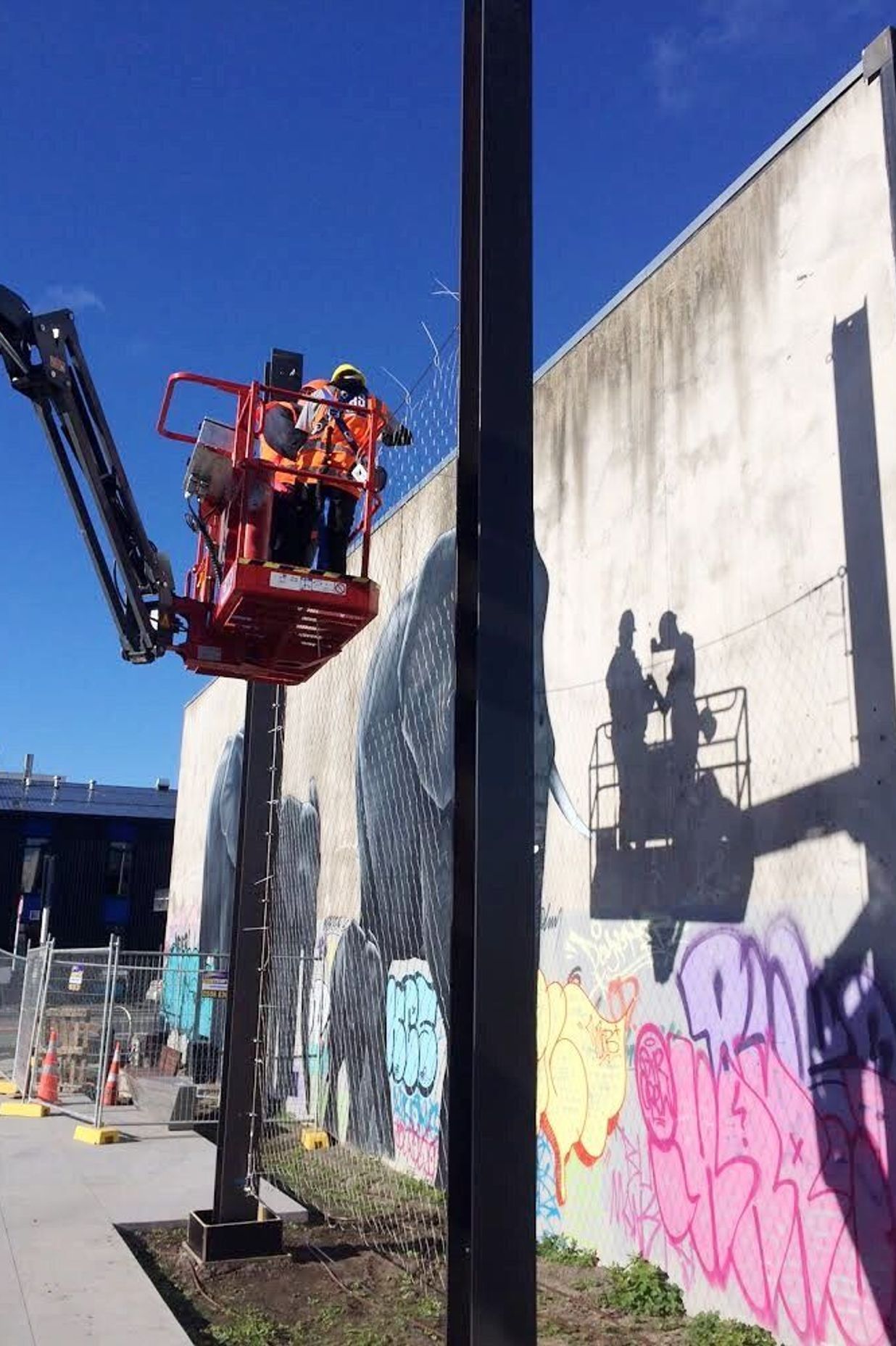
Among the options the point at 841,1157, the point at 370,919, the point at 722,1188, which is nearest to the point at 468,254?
the point at 841,1157

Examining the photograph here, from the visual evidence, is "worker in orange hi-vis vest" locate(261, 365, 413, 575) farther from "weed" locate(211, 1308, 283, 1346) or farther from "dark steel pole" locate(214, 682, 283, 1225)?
"weed" locate(211, 1308, 283, 1346)

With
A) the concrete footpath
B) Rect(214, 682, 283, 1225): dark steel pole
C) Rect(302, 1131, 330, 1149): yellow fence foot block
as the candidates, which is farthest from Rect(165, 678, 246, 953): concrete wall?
Rect(214, 682, 283, 1225): dark steel pole

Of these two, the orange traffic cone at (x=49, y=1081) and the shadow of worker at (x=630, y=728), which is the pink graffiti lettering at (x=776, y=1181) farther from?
the orange traffic cone at (x=49, y=1081)

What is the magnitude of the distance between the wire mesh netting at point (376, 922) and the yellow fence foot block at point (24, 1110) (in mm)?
2550

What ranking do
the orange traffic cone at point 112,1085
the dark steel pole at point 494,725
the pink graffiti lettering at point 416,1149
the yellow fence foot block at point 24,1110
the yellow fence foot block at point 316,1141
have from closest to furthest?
the dark steel pole at point 494,725
the pink graffiti lettering at point 416,1149
the yellow fence foot block at point 316,1141
the yellow fence foot block at point 24,1110
the orange traffic cone at point 112,1085

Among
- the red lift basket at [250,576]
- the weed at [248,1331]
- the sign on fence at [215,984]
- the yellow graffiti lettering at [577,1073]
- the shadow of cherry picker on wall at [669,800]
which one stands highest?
the red lift basket at [250,576]

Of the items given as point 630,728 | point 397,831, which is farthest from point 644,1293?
point 397,831

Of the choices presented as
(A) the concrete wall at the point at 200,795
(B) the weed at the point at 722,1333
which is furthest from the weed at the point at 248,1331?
(A) the concrete wall at the point at 200,795

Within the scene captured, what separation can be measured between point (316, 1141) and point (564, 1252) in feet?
14.7

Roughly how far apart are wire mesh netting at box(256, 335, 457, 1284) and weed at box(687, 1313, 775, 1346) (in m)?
2.25

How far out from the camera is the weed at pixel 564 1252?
7.46 meters

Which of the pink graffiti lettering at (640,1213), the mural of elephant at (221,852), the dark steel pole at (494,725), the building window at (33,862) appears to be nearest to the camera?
the dark steel pole at (494,725)

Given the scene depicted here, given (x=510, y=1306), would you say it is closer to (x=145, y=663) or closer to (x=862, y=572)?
(x=862, y=572)

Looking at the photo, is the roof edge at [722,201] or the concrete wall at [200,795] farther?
the concrete wall at [200,795]
